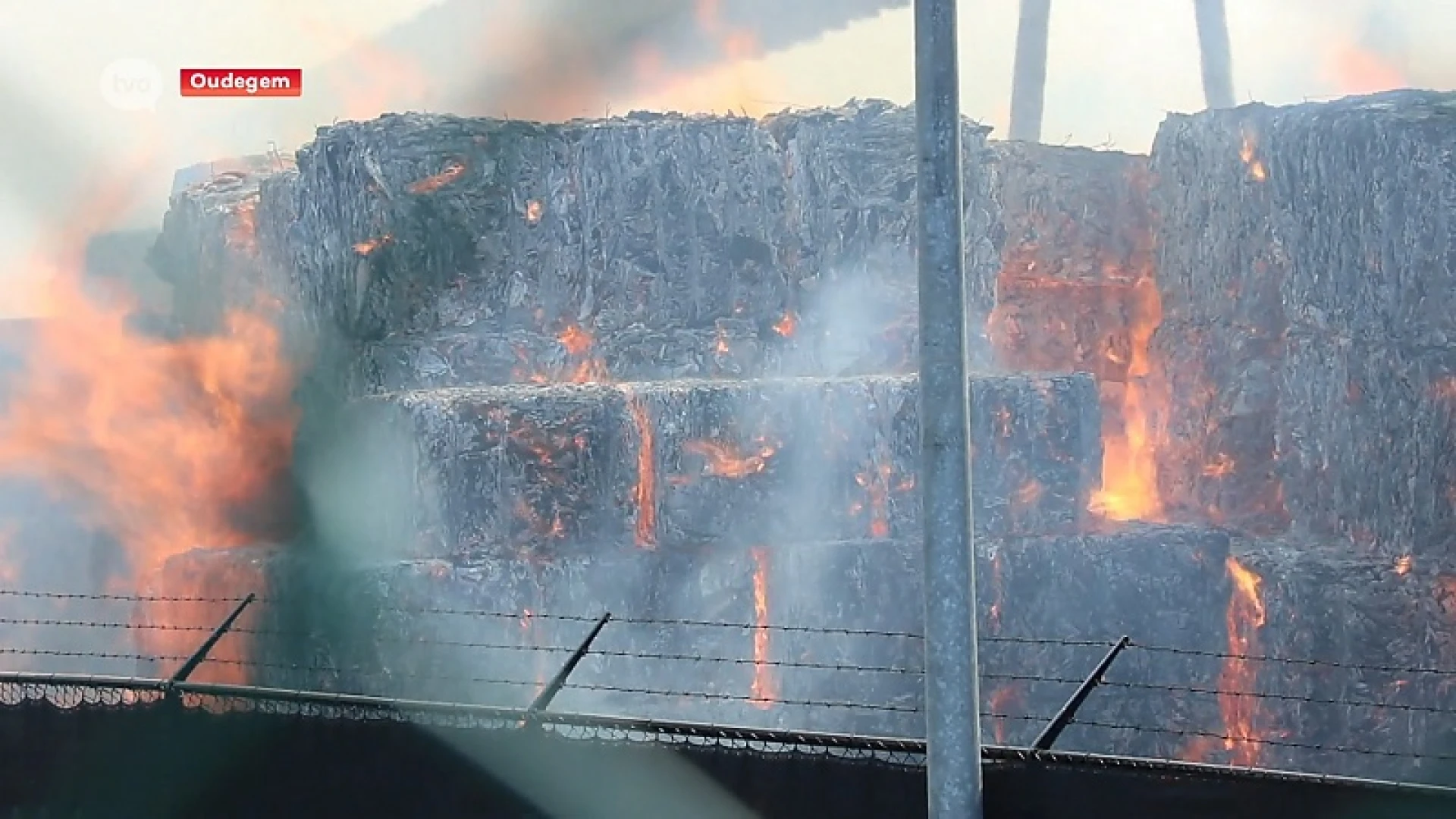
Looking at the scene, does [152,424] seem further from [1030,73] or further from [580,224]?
[1030,73]

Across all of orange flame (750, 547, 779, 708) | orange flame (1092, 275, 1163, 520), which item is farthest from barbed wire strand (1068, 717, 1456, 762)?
orange flame (1092, 275, 1163, 520)

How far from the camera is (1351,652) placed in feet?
47.3

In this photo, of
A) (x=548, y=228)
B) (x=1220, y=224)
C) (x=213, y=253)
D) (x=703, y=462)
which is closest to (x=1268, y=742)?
(x=703, y=462)

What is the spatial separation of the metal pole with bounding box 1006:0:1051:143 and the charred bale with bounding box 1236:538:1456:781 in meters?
8.86

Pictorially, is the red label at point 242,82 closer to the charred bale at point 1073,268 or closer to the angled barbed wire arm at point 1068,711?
the charred bale at point 1073,268

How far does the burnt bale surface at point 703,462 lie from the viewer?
15.2m

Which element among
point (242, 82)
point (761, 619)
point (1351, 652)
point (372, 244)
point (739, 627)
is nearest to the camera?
point (739, 627)

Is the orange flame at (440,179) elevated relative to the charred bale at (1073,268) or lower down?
elevated

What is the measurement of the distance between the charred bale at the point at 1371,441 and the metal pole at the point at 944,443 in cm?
1118

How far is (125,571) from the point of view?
22.0 m

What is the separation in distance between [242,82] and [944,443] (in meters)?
19.5

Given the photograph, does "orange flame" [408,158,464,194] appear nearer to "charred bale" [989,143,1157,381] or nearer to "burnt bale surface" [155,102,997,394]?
"burnt bale surface" [155,102,997,394]

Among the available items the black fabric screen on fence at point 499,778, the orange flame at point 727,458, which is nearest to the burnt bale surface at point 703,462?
the orange flame at point 727,458

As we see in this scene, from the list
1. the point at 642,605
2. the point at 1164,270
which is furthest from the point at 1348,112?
the point at 642,605
